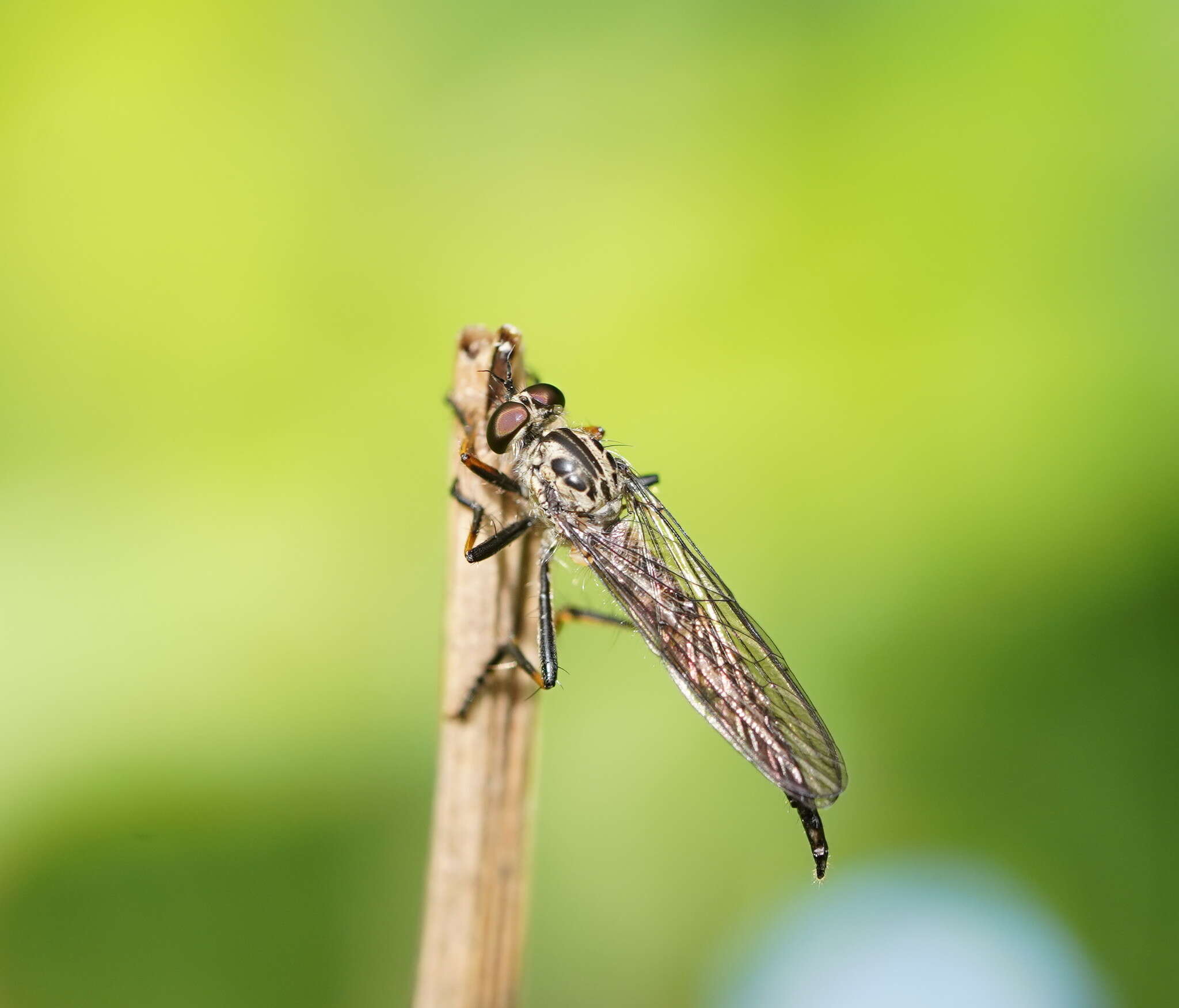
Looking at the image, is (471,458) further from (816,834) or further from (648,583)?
(816,834)

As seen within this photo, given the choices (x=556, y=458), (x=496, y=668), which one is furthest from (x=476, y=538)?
(x=556, y=458)

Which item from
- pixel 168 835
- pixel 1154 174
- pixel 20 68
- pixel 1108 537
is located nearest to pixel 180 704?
pixel 168 835

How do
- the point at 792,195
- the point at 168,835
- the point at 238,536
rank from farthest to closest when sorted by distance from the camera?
the point at 792,195
the point at 238,536
the point at 168,835

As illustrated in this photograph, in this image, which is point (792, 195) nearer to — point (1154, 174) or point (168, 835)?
point (1154, 174)

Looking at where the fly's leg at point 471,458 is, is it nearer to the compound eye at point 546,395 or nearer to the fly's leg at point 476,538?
the fly's leg at point 476,538

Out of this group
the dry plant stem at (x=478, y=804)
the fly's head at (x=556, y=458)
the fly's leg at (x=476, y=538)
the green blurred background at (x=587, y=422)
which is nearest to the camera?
the dry plant stem at (x=478, y=804)

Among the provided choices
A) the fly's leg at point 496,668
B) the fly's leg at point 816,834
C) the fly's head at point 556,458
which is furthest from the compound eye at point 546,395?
the fly's leg at point 816,834
